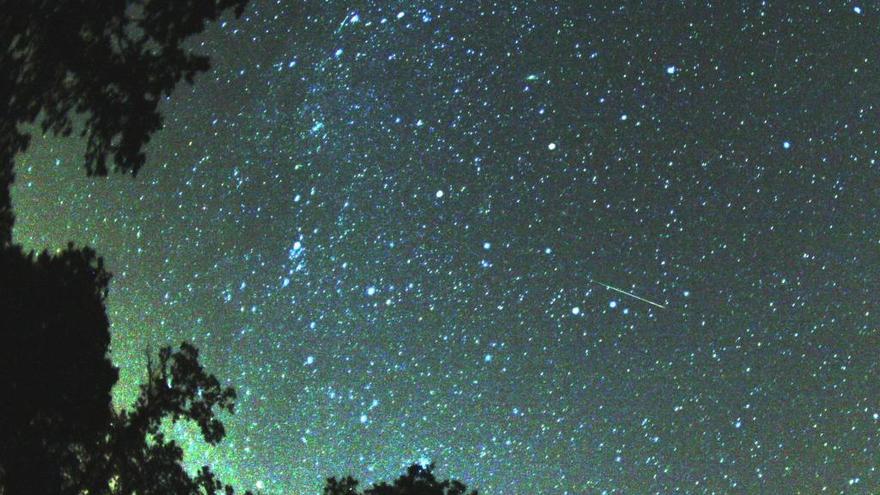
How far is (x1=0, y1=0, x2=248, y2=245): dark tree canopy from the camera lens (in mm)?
4113

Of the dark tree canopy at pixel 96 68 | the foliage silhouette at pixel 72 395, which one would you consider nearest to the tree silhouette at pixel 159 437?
the foliage silhouette at pixel 72 395

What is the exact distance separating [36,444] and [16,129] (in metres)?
4.69

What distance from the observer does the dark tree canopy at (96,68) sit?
4113mm

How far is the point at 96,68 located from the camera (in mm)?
4402

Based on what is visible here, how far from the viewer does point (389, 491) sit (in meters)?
13.2

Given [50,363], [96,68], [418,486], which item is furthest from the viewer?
[418,486]

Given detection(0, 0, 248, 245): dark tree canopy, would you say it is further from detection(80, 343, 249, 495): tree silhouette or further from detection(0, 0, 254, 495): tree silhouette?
detection(80, 343, 249, 495): tree silhouette

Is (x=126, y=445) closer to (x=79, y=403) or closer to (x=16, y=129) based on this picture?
(x=79, y=403)

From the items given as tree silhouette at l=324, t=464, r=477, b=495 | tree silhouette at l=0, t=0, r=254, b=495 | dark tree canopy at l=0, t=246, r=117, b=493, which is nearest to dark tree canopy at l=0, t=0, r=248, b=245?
tree silhouette at l=0, t=0, r=254, b=495

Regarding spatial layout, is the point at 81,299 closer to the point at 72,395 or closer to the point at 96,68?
the point at 72,395

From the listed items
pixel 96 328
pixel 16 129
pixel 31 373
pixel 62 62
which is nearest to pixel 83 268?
pixel 96 328

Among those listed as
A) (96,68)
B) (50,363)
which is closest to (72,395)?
(50,363)

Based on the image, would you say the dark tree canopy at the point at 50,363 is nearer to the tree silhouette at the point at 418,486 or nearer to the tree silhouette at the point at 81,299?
the tree silhouette at the point at 81,299

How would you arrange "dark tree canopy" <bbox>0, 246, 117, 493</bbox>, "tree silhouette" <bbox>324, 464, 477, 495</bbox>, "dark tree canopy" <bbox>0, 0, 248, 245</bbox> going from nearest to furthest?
"dark tree canopy" <bbox>0, 0, 248, 245</bbox> → "dark tree canopy" <bbox>0, 246, 117, 493</bbox> → "tree silhouette" <bbox>324, 464, 477, 495</bbox>
